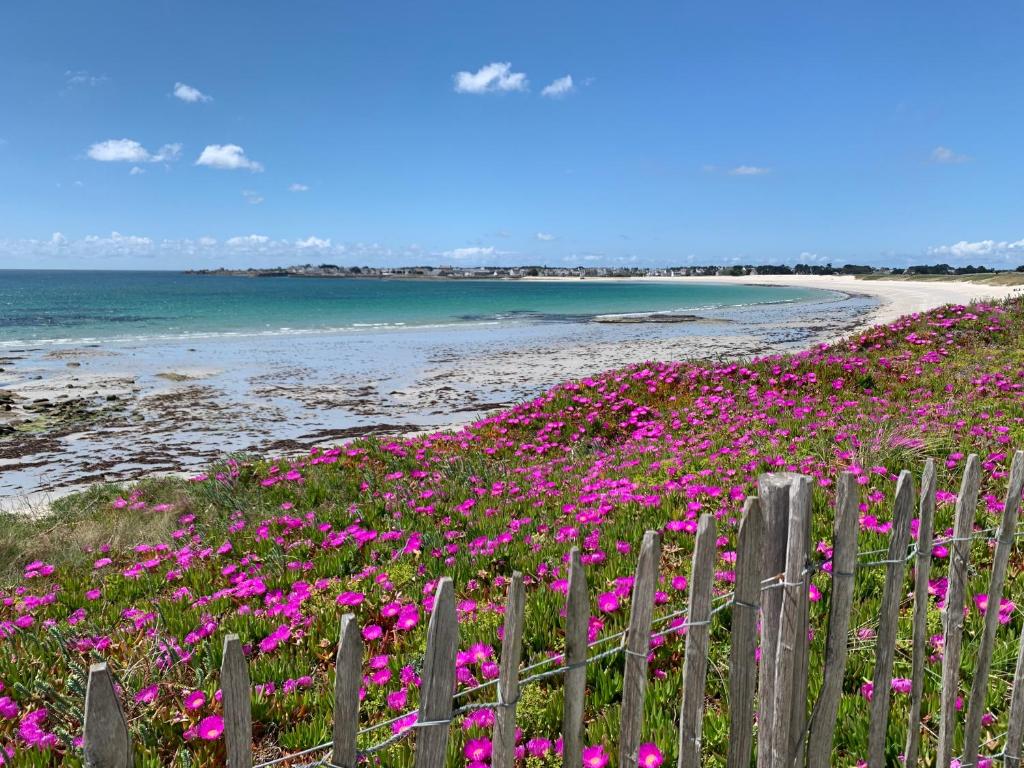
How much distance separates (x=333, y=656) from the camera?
3717mm

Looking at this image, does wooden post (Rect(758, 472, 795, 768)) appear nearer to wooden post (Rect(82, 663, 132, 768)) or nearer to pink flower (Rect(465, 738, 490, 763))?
pink flower (Rect(465, 738, 490, 763))

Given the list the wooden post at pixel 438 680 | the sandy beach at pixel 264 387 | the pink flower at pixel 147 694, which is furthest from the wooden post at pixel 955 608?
the sandy beach at pixel 264 387

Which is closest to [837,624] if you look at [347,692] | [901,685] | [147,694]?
[901,685]

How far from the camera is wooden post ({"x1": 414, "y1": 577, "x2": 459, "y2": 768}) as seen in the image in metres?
1.48

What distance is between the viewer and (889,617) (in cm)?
218

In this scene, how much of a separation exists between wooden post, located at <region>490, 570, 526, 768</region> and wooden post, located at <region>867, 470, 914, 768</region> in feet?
4.25

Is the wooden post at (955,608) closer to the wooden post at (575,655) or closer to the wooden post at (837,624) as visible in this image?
the wooden post at (837,624)

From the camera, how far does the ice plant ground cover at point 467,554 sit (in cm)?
297

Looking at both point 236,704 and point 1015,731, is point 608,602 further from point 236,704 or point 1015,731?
point 236,704

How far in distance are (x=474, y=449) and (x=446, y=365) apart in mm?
15619

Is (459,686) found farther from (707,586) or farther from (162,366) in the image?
(162,366)

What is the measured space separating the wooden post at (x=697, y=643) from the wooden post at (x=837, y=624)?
433 millimetres

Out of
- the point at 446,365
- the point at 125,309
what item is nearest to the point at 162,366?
the point at 446,365

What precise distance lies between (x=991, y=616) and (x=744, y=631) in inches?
46.9
